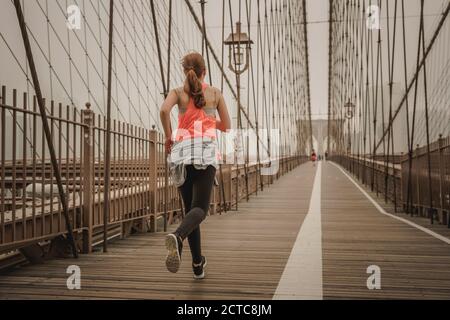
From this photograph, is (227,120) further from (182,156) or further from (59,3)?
(59,3)

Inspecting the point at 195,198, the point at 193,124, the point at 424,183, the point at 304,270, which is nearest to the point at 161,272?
the point at 195,198

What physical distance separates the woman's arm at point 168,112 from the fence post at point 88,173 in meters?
1.11

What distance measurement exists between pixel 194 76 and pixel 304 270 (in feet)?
3.90

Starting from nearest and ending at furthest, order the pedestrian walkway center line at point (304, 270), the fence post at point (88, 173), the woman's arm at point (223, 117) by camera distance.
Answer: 1. the pedestrian walkway center line at point (304, 270)
2. the woman's arm at point (223, 117)
3. the fence post at point (88, 173)

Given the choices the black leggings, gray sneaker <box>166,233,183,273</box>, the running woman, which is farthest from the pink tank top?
gray sneaker <box>166,233,183,273</box>

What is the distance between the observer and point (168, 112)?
219cm

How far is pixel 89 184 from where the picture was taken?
3.23 m

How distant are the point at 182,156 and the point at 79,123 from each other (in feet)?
3.79

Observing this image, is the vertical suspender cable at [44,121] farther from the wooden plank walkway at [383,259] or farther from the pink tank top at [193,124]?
the wooden plank walkway at [383,259]

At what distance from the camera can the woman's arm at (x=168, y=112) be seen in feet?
7.14

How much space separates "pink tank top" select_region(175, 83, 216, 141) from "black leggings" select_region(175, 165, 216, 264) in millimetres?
144

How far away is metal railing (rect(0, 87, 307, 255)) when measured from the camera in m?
2.46

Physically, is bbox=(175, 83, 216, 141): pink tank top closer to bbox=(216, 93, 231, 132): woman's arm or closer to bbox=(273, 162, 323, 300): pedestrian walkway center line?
bbox=(216, 93, 231, 132): woman's arm

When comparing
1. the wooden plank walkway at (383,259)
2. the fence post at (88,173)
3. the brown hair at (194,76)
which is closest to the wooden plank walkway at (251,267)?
the wooden plank walkway at (383,259)
